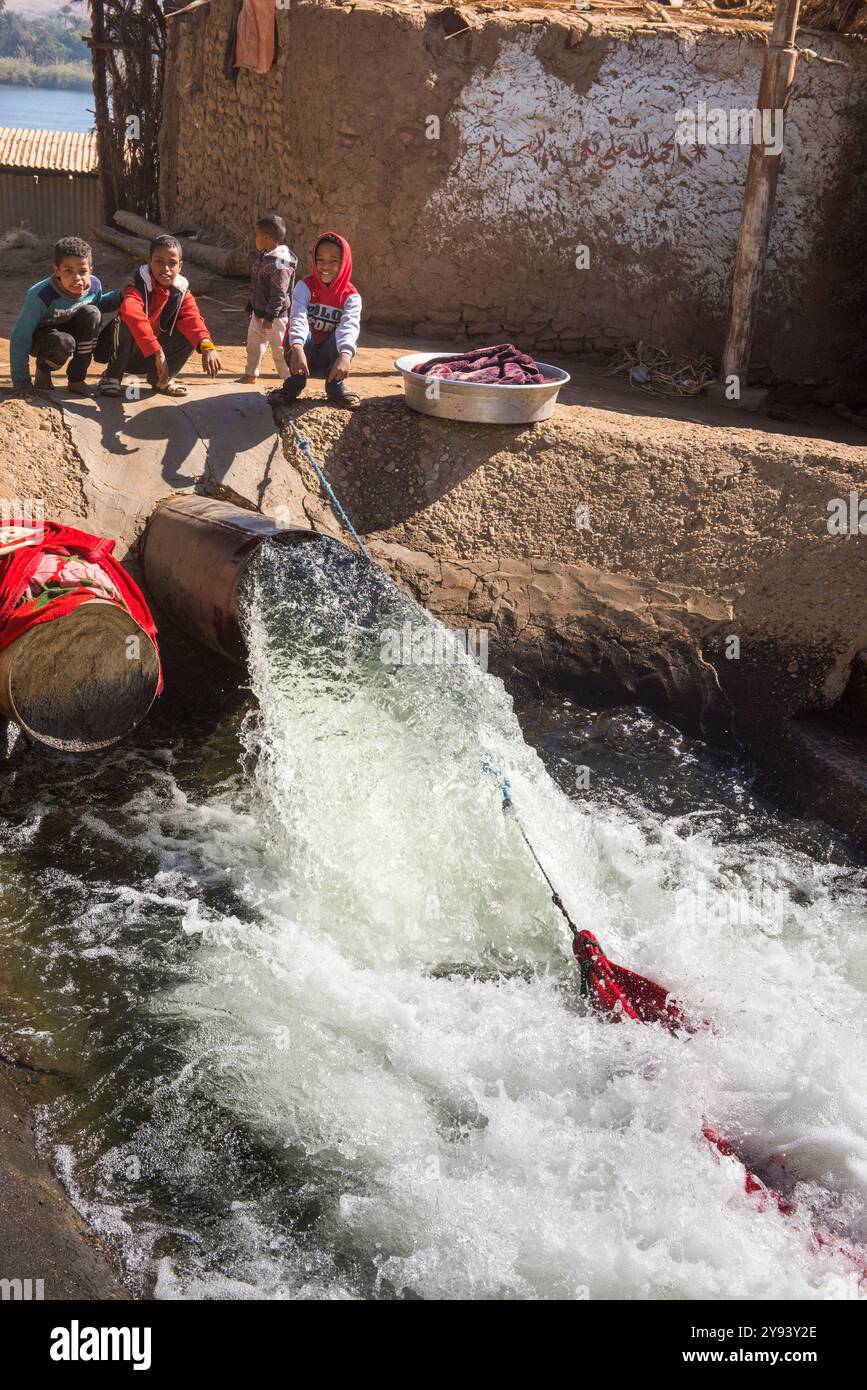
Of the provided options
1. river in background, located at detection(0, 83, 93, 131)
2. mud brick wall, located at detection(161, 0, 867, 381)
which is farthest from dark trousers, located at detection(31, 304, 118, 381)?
river in background, located at detection(0, 83, 93, 131)

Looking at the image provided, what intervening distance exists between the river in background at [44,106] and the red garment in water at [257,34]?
56493 mm

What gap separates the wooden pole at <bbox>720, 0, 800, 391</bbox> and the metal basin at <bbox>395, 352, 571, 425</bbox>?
178 cm

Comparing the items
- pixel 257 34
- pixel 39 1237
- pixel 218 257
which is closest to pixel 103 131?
pixel 218 257

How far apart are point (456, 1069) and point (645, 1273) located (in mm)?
797

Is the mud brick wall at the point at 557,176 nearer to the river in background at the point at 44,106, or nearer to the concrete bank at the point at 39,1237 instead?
the concrete bank at the point at 39,1237

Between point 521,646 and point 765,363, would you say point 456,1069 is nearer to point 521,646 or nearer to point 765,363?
point 521,646

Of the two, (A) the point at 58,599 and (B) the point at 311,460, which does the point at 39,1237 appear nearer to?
(A) the point at 58,599

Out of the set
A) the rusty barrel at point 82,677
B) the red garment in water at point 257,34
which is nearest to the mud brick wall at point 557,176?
the red garment in water at point 257,34

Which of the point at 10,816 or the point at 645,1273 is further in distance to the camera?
the point at 10,816

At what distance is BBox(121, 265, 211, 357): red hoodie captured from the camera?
5.51 metres

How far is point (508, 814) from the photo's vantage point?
13.8ft

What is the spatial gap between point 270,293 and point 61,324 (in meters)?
1.12

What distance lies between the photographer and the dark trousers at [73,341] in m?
5.40

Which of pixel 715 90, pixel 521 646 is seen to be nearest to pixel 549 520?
pixel 521 646
